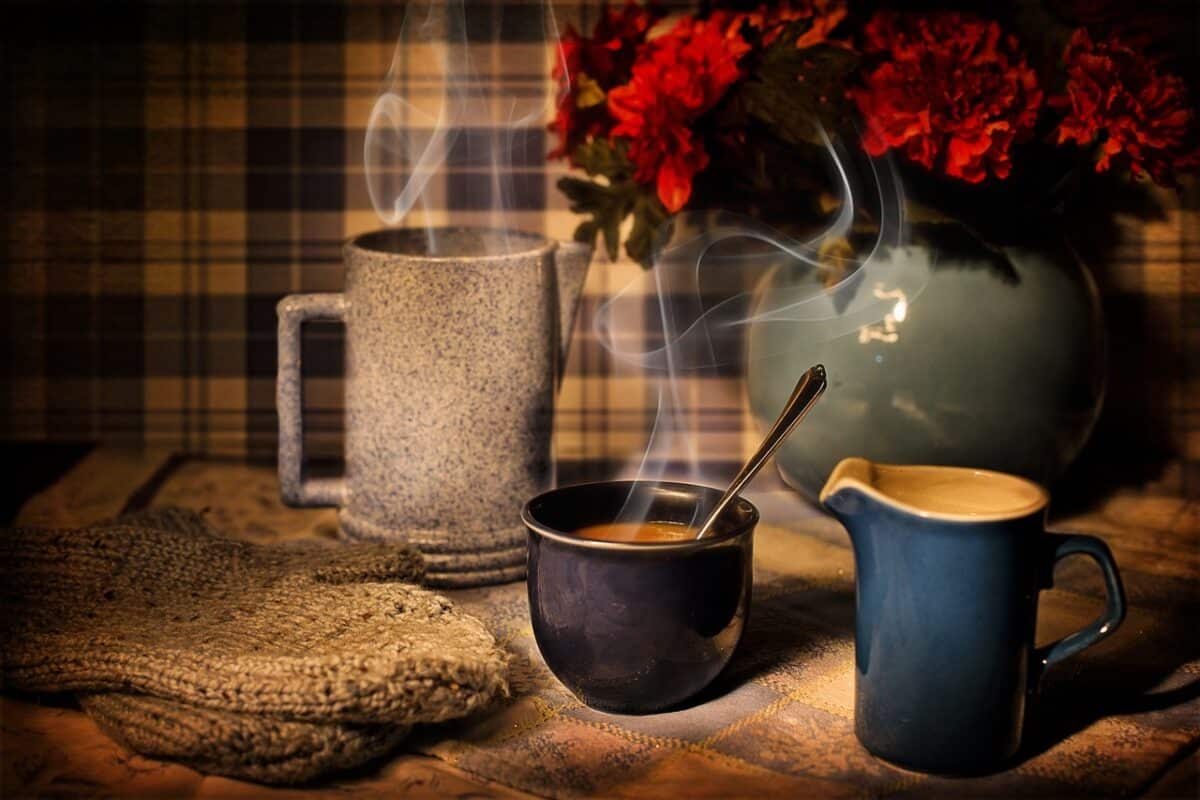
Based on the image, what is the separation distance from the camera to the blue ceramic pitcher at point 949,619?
2.35ft

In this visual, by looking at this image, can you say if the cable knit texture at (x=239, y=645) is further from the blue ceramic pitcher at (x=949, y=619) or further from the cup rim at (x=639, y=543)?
the blue ceramic pitcher at (x=949, y=619)

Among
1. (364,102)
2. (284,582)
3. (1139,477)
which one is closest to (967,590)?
(284,582)

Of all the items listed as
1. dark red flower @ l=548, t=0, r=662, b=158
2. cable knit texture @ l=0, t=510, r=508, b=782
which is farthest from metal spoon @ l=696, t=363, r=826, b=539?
dark red flower @ l=548, t=0, r=662, b=158

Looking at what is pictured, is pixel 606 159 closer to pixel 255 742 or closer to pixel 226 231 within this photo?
pixel 226 231

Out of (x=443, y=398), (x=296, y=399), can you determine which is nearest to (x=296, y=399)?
(x=296, y=399)

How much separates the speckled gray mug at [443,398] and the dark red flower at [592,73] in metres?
0.13

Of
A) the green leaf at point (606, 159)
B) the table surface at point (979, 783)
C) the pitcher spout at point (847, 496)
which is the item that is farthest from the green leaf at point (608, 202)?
the pitcher spout at point (847, 496)

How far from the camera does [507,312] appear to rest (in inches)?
40.1

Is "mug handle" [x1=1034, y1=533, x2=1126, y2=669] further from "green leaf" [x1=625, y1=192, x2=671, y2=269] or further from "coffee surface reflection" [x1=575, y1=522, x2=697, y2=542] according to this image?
"green leaf" [x1=625, y1=192, x2=671, y2=269]

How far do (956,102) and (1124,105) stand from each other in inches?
5.3

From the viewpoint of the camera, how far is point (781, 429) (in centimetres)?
85

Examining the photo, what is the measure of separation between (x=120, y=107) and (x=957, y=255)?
0.84m

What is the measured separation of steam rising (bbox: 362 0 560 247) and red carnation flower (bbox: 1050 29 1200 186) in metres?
0.53

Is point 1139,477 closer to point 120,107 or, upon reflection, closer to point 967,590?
point 967,590
